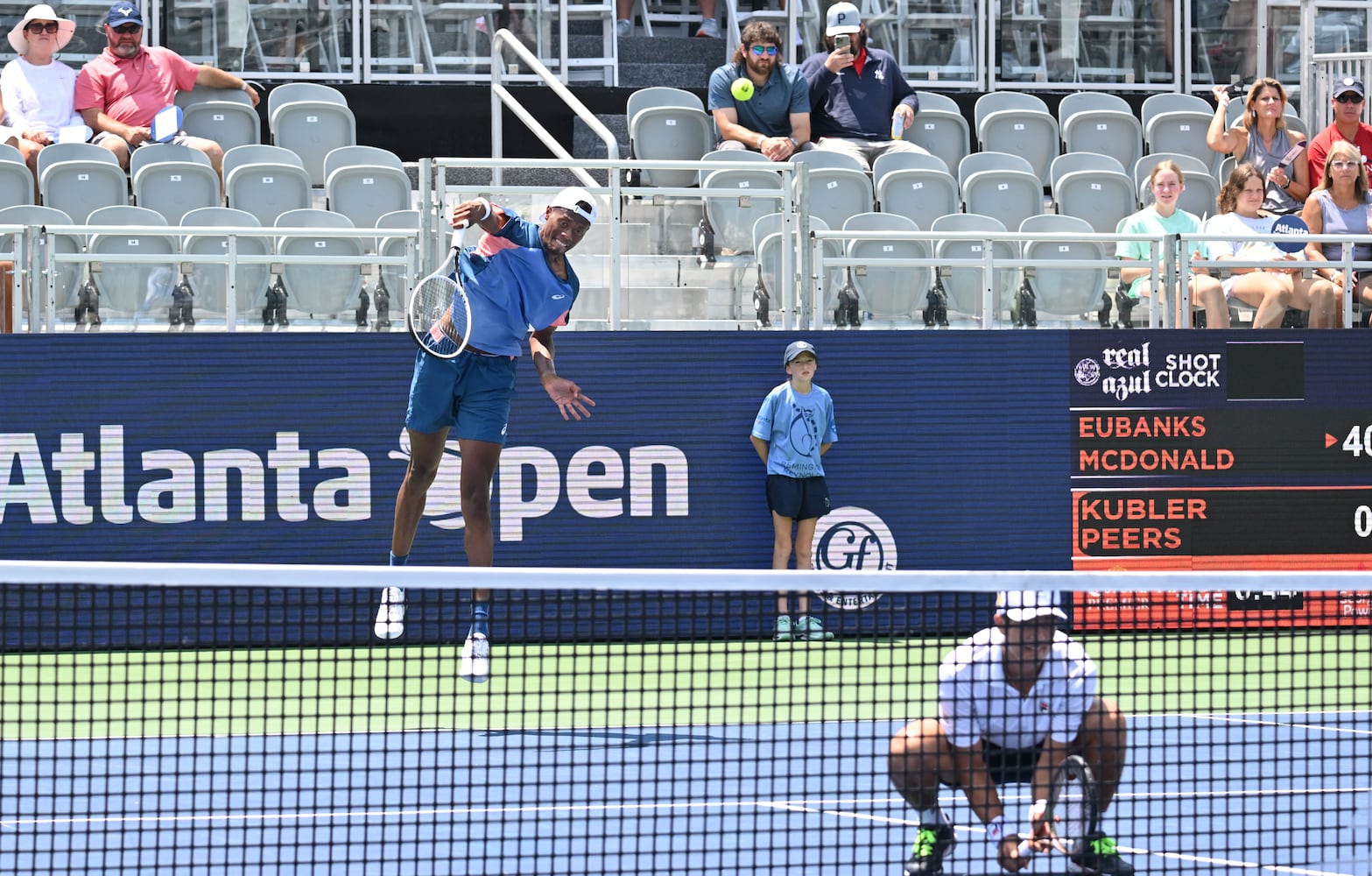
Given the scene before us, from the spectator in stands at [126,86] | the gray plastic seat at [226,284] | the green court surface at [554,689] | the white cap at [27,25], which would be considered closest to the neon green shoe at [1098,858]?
the green court surface at [554,689]

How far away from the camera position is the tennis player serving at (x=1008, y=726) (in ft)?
17.2

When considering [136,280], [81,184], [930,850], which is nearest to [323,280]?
[136,280]

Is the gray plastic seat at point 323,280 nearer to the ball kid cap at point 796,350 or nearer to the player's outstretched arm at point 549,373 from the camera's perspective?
the ball kid cap at point 796,350

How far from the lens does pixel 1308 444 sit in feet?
36.0

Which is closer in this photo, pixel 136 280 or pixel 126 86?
pixel 136 280

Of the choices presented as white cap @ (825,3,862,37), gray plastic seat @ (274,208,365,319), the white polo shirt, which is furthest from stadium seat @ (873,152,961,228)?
the white polo shirt

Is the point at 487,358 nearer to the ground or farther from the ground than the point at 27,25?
nearer to the ground

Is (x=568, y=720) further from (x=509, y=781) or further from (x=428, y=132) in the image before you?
(x=428, y=132)

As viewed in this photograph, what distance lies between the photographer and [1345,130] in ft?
41.9

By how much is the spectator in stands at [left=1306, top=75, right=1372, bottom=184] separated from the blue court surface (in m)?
6.65

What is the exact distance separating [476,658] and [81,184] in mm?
6227

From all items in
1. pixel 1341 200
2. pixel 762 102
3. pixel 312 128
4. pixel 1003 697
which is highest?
pixel 762 102

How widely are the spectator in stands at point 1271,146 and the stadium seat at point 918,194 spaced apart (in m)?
2.07

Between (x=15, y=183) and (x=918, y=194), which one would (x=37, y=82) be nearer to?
(x=15, y=183)
